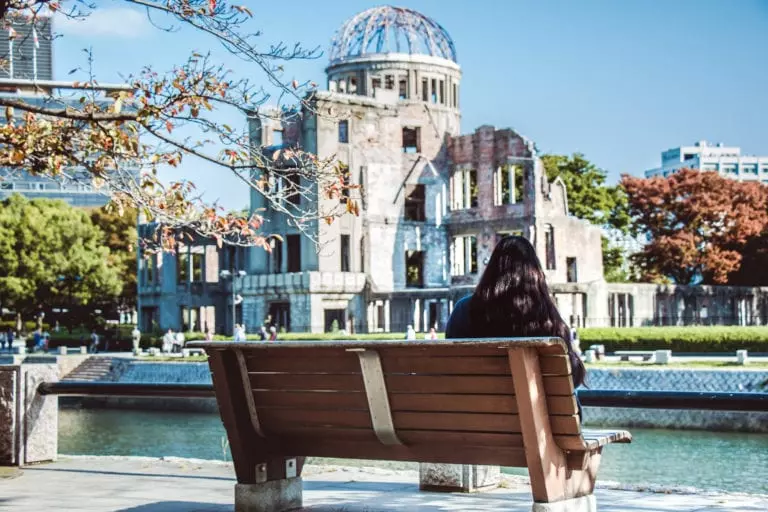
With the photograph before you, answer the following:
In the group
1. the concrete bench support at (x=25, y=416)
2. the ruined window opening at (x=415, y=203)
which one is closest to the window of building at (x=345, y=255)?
the ruined window opening at (x=415, y=203)

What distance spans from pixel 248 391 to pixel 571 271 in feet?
153

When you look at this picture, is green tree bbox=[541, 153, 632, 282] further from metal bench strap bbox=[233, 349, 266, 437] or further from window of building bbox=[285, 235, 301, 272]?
metal bench strap bbox=[233, 349, 266, 437]

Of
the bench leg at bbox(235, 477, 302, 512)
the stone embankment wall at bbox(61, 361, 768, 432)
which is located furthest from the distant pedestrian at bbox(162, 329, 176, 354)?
the bench leg at bbox(235, 477, 302, 512)

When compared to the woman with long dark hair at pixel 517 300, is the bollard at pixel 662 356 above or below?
below

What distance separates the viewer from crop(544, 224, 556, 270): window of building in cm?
4978

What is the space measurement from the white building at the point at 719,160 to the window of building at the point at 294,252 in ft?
452

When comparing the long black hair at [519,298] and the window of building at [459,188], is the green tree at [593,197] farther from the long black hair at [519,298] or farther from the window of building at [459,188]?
the long black hair at [519,298]

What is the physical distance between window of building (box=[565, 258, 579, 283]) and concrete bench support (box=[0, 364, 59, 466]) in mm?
43519

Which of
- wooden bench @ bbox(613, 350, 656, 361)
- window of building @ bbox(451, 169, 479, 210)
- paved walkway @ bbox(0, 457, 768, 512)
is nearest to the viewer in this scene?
paved walkway @ bbox(0, 457, 768, 512)

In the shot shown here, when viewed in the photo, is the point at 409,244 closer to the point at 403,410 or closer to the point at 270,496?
the point at 270,496

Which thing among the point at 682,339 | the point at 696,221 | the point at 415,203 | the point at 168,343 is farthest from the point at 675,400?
the point at 696,221

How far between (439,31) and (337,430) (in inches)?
2232

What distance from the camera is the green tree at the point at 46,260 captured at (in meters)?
60.3

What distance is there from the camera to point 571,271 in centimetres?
5162
